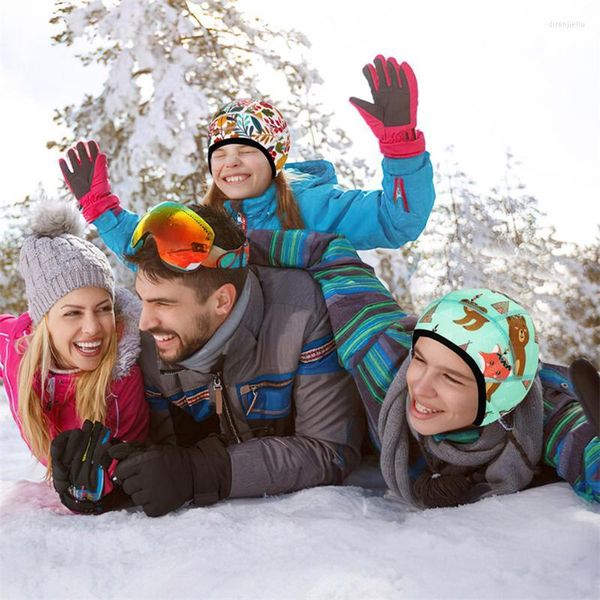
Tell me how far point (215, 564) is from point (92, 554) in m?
0.36

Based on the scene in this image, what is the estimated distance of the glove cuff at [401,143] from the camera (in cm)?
237

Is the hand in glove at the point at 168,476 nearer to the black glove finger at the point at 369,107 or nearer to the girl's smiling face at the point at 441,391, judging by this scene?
the girl's smiling face at the point at 441,391

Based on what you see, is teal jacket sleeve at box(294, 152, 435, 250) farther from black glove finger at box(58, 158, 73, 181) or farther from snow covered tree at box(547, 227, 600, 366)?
snow covered tree at box(547, 227, 600, 366)

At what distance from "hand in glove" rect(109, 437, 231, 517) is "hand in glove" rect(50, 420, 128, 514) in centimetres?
8

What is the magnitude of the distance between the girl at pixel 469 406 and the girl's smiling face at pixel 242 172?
93 centimetres

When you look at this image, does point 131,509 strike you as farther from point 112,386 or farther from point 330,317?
point 330,317

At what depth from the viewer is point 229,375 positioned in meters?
2.31

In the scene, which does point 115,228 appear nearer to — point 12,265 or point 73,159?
point 73,159

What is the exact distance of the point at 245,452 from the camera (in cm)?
218

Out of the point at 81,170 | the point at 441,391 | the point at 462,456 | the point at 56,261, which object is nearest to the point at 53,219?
the point at 56,261

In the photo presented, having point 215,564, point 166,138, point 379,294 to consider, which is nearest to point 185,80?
point 166,138

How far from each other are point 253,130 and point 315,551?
181 cm

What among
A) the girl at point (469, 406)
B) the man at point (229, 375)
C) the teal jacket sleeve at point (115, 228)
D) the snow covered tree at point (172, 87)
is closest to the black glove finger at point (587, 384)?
the girl at point (469, 406)

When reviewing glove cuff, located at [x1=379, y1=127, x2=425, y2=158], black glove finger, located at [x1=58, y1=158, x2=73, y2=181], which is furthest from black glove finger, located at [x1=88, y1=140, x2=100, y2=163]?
glove cuff, located at [x1=379, y1=127, x2=425, y2=158]
